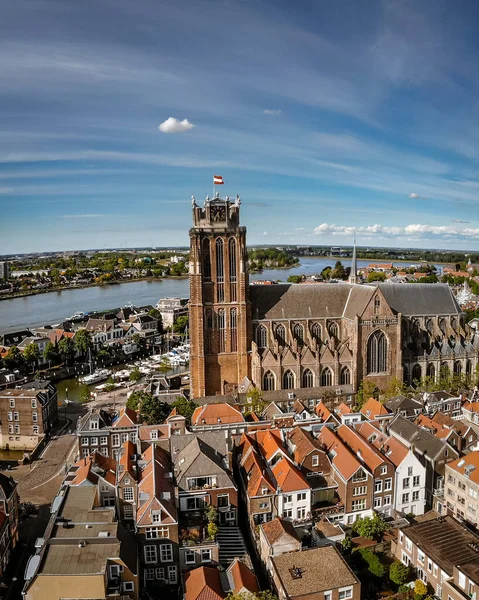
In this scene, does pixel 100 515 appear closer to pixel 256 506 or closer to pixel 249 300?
pixel 256 506

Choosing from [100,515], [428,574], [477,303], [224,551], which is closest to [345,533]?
[428,574]

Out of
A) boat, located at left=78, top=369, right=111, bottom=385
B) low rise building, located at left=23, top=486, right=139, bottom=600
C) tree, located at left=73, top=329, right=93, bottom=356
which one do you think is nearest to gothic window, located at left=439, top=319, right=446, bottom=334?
boat, located at left=78, top=369, right=111, bottom=385

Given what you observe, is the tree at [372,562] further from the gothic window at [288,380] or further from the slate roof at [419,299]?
the slate roof at [419,299]

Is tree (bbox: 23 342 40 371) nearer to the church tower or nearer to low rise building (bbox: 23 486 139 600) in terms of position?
the church tower

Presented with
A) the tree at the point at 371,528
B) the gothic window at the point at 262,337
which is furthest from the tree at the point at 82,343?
the tree at the point at 371,528

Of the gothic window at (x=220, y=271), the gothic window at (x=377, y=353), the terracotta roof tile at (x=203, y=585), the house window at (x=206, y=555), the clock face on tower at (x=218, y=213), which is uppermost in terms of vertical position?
the clock face on tower at (x=218, y=213)

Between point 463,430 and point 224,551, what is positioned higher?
point 463,430

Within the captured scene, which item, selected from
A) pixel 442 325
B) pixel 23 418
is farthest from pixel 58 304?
pixel 442 325
